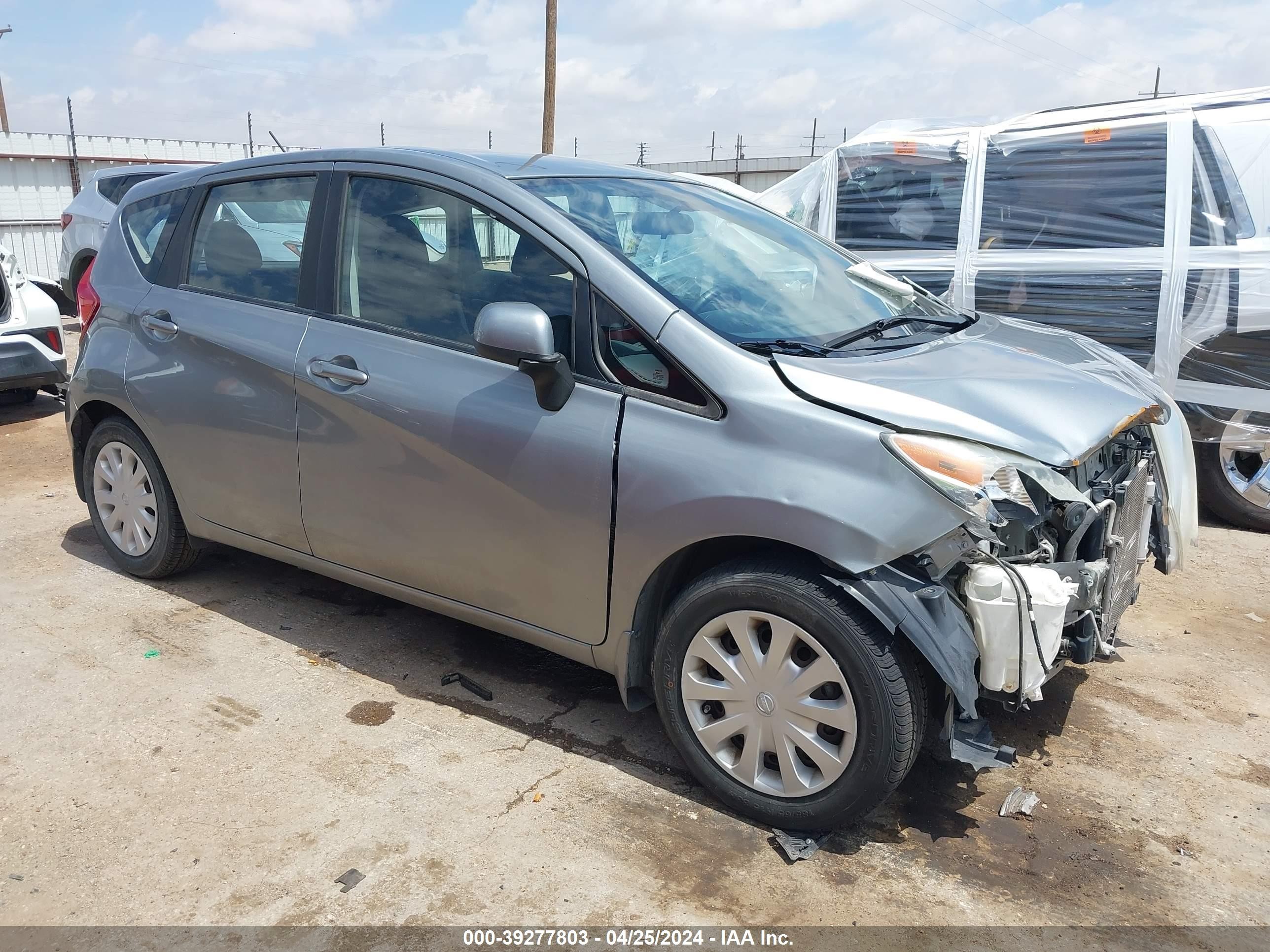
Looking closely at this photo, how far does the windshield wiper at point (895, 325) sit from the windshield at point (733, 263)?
2 cm

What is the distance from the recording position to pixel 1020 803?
9.71ft

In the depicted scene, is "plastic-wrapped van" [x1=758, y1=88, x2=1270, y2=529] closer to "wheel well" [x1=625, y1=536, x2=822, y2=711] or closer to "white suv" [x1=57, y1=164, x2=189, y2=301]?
"wheel well" [x1=625, y1=536, x2=822, y2=711]

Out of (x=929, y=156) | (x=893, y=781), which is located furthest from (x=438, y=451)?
(x=929, y=156)

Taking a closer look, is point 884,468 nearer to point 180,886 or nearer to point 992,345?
point 992,345

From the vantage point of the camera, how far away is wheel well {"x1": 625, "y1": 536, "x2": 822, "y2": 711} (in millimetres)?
2752

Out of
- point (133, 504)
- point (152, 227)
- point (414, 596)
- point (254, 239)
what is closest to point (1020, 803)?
point (414, 596)

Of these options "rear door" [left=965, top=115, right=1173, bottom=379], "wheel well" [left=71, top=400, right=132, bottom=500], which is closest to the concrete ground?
"wheel well" [left=71, top=400, right=132, bottom=500]

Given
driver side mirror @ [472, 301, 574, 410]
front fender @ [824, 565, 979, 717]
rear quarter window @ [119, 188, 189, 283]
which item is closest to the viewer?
front fender @ [824, 565, 979, 717]

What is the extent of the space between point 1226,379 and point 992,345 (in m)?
2.67

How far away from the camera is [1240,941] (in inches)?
95.2

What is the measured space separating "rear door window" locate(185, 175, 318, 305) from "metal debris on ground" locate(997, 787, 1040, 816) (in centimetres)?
294

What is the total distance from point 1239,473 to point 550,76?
44.1 feet

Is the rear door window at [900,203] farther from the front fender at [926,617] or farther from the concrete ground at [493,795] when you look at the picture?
the front fender at [926,617]

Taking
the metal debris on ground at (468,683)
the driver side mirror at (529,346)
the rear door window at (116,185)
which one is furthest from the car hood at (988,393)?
the rear door window at (116,185)
